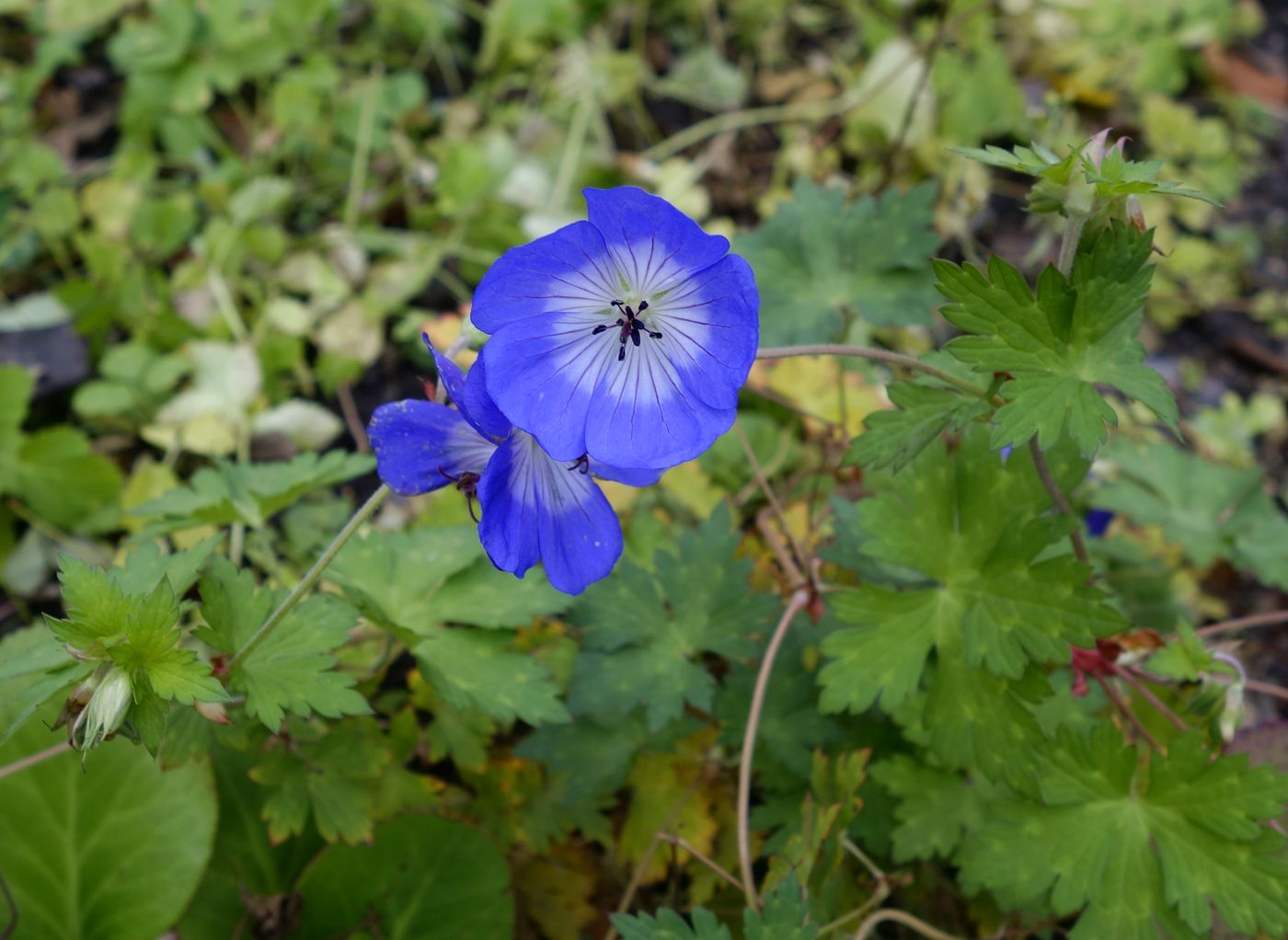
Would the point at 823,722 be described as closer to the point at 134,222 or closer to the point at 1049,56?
the point at 134,222

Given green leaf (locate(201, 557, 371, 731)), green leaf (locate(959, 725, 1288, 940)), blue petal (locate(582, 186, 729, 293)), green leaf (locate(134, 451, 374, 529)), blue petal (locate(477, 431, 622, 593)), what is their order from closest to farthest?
blue petal (locate(582, 186, 729, 293)) < blue petal (locate(477, 431, 622, 593)) < green leaf (locate(201, 557, 371, 731)) < green leaf (locate(959, 725, 1288, 940)) < green leaf (locate(134, 451, 374, 529))

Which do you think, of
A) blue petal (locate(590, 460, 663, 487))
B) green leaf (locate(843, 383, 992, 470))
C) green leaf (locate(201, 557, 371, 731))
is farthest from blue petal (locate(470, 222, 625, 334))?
green leaf (locate(201, 557, 371, 731))

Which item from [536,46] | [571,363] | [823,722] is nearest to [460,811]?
[823,722]

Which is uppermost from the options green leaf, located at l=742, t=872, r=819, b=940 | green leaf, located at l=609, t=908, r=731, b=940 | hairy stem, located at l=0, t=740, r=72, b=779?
hairy stem, located at l=0, t=740, r=72, b=779

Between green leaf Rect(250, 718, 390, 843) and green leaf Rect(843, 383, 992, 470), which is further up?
green leaf Rect(843, 383, 992, 470)

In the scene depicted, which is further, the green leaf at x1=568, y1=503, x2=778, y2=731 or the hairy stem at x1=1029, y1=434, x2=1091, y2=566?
the green leaf at x1=568, y1=503, x2=778, y2=731

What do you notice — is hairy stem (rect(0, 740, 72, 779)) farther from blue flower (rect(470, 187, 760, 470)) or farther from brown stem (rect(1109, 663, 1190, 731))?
brown stem (rect(1109, 663, 1190, 731))
